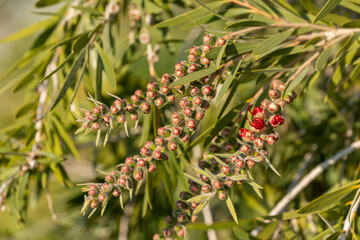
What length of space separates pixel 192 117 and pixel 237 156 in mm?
79

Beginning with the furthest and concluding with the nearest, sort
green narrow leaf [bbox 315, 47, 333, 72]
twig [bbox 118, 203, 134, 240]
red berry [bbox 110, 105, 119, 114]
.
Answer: twig [bbox 118, 203, 134, 240], green narrow leaf [bbox 315, 47, 333, 72], red berry [bbox 110, 105, 119, 114]

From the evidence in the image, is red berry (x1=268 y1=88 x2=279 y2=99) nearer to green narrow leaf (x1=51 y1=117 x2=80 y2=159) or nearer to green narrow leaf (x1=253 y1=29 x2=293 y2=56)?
green narrow leaf (x1=253 y1=29 x2=293 y2=56)

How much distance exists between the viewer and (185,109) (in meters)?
0.45

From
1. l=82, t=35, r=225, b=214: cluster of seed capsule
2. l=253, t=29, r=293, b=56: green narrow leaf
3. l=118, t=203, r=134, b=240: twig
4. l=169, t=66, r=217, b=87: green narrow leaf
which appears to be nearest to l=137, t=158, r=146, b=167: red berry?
l=82, t=35, r=225, b=214: cluster of seed capsule

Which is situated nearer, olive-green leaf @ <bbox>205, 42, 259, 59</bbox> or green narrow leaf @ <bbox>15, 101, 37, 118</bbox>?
olive-green leaf @ <bbox>205, 42, 259, 59</bbox>

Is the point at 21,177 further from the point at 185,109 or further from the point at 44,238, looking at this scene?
the point at 44,238

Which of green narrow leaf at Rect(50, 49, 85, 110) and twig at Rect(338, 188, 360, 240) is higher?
green narrow leaf at Rect(50, 49, 85, 110)

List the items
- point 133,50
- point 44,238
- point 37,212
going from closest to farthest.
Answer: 1. point 133,50
2. point 44,238
3. point 37,212

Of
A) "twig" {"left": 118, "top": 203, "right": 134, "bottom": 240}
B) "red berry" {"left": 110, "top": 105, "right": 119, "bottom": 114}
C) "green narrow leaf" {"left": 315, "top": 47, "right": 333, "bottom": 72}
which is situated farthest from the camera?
"twig" {"left": 118, "top": 203, "right": 134, "bottom": 240}

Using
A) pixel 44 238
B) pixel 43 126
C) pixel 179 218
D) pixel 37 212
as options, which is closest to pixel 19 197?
pixel 43 126

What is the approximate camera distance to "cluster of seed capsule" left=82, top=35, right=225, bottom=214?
45cm

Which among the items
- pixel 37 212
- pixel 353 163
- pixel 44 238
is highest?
pixel 353 163

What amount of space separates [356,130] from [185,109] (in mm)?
588

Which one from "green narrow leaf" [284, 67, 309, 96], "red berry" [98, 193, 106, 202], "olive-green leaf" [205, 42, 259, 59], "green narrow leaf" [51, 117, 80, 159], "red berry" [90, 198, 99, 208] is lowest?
"green narrow leaf" [51, 117, 80, 159]
